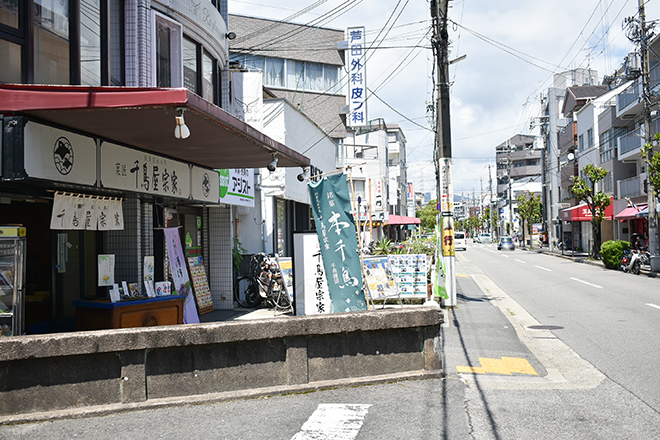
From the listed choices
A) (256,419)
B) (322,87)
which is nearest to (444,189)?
(256,419)

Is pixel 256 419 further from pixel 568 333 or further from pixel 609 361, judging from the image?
pixel 568 333

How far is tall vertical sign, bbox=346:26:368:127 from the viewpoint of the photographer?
26.2m

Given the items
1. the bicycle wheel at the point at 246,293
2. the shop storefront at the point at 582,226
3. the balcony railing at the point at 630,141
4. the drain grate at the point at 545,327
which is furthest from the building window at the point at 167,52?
the shop storefront at the point at 582,226

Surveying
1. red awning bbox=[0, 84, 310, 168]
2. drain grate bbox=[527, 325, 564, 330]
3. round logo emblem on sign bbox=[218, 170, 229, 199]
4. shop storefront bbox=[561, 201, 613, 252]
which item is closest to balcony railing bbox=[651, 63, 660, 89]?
shop storefront bbox=[561, 201, 613, 252]

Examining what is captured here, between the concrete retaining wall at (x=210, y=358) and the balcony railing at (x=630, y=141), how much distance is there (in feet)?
108

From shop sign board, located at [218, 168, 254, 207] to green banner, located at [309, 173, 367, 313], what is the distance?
3.93 m

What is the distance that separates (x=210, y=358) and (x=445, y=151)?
367 inches

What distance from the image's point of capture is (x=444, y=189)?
13180mm

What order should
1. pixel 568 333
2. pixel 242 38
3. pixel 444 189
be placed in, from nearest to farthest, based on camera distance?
pixel 568 333 → pixel 444 189 → pixel 242 38

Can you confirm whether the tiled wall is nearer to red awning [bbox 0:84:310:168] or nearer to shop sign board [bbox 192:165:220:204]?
shop sign board [bbox 192:165:220:204]

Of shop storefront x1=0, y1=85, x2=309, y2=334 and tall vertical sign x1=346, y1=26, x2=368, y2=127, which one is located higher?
tall vertical sign x1=346, y1=26, x2=368, y2=127

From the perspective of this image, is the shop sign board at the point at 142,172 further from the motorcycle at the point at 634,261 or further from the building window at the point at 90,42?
the motorcycle at the point at 634,261

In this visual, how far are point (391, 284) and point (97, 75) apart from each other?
744cm

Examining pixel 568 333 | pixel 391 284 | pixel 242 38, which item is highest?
pixel 242 38
